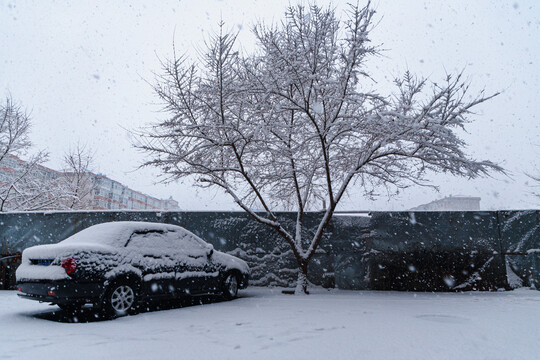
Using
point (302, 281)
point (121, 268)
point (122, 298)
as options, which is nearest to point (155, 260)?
point (121, 268)

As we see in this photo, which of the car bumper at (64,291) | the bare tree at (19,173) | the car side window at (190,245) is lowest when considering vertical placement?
the car bumper at (64,291)

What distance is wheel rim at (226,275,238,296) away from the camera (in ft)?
25.4

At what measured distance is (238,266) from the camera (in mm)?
8047

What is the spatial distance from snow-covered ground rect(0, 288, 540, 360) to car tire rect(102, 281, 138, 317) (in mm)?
238

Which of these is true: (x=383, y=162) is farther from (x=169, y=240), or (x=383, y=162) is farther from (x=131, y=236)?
(x=131, y=236)

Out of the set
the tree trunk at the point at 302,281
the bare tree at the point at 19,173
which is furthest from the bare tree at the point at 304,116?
the bare tree at the point at 19,173

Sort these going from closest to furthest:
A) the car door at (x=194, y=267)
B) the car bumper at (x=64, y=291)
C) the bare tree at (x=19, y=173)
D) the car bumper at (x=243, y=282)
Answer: the car bumper at (x=64, y=291) → the car door at (x=194, y=267) → the car bumper at (x=243, y=282) → the bare tree at (x=19, y=173)

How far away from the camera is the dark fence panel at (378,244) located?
863cm

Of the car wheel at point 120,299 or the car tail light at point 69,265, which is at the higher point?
the car tail light at point 69,265

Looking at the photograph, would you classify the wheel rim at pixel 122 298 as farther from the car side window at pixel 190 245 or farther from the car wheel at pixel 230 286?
the car wheel at pixel 230 286

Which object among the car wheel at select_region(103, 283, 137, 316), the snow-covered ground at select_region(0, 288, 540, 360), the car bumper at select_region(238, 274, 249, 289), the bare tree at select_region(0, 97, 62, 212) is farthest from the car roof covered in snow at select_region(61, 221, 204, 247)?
the bare tree at select_region(0, 97, 62, 212)

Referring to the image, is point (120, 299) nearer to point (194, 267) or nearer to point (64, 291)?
point (64, 291)

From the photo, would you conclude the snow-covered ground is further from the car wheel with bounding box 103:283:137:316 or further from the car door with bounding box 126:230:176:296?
the car door with bounding box 126:230:176:296

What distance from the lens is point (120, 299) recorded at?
18.4ft
